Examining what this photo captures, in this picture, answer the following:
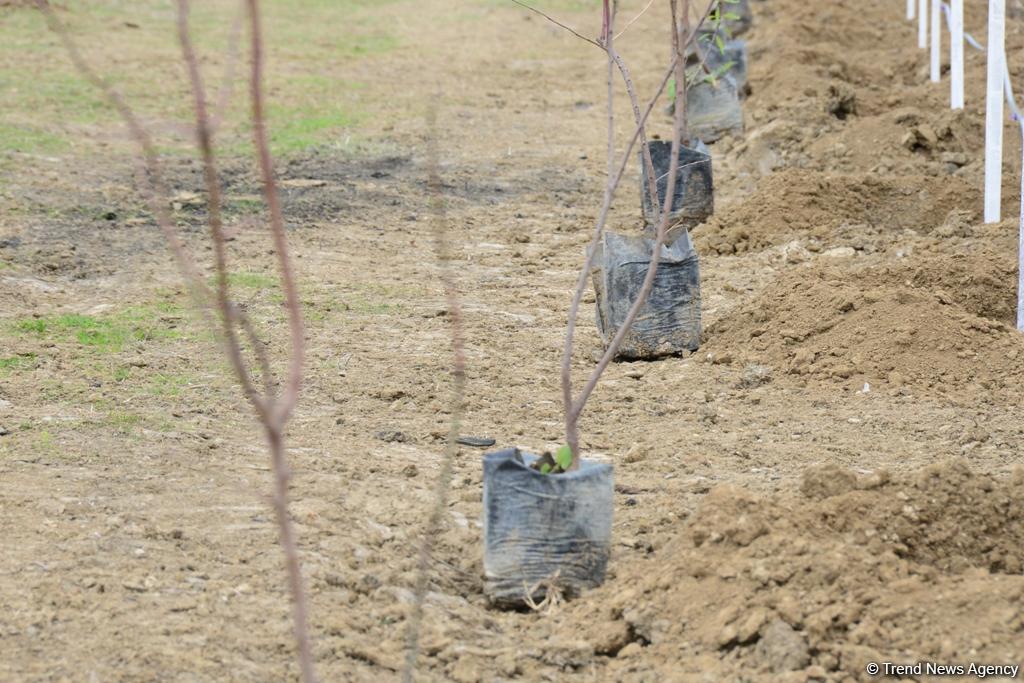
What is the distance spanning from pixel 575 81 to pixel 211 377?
7.93 m

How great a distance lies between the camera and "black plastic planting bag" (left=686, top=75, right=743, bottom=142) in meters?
9.85

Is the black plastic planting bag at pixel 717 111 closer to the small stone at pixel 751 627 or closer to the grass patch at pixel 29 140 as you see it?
the grass patch at pixel 29 140

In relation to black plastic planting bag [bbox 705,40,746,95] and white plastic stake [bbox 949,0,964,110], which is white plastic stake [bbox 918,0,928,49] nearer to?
black plastic planting bag [bbox 705,40,746,95]

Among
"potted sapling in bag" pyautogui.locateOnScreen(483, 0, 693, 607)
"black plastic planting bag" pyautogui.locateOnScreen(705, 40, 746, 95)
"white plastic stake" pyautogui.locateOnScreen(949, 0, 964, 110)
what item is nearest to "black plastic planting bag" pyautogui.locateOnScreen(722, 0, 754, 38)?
"black plastic planting bag" pyautogui.locateOnScreen(705, 40, 746, 95)

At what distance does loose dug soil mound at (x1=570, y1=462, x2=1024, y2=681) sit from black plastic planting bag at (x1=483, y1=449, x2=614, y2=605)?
0.38 ft

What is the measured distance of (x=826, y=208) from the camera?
23.8 ft

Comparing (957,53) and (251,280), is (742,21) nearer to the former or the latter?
(957,53)

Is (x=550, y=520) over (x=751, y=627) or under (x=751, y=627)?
over

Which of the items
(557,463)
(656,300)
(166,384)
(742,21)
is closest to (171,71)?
(742,21)

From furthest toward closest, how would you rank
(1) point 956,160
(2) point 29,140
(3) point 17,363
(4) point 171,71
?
(4) point 171,71 → (2) point 29,140 → (1) point 956,160 → (3) point 17,363

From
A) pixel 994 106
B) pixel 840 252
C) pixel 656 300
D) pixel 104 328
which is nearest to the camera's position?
pixel 656 300

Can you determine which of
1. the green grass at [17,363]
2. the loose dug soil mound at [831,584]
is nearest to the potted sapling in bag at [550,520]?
the loose dug soil mound at [831,584]

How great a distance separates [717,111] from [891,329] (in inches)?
195

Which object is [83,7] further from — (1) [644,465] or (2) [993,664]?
(2) [993,664]
